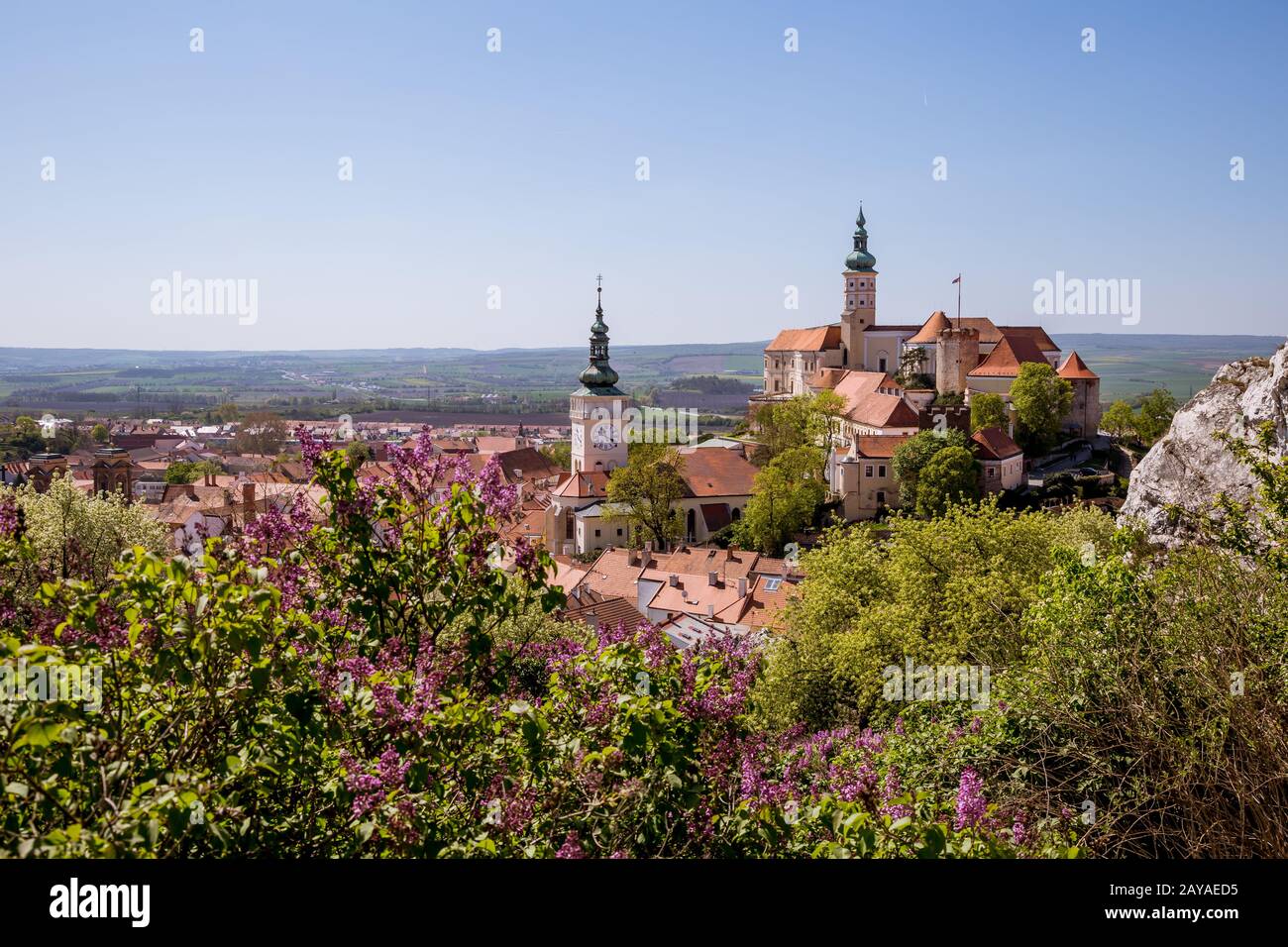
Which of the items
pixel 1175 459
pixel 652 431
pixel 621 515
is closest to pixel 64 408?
pixel 652 431

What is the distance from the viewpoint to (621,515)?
52.5 m

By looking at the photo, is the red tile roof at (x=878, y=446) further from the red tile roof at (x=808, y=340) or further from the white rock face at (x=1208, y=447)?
the white rock face at (x=1208, y=447)

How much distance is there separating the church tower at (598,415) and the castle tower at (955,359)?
18.9 metres

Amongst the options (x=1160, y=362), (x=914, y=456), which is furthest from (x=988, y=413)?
(x=1160, y=362)

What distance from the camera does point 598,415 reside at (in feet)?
205

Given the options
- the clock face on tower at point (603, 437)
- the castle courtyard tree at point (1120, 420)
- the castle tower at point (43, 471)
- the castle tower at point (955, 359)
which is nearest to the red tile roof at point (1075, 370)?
the castle courtyard tree at point (1120, 420)

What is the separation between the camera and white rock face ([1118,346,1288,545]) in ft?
41.9

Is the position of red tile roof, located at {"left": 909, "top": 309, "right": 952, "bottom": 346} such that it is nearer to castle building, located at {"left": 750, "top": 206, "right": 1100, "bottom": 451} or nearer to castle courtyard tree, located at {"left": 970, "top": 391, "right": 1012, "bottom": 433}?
castle building, located at {"left": 750, "top": 206, "right": 1100, "bottom": 451}

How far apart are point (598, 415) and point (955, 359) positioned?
21.1 meters

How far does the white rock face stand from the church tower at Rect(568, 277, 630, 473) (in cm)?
4699

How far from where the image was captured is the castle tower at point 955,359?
62375mm

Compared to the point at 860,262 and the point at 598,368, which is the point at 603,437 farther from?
the point at 860,262

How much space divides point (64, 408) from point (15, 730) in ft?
636
